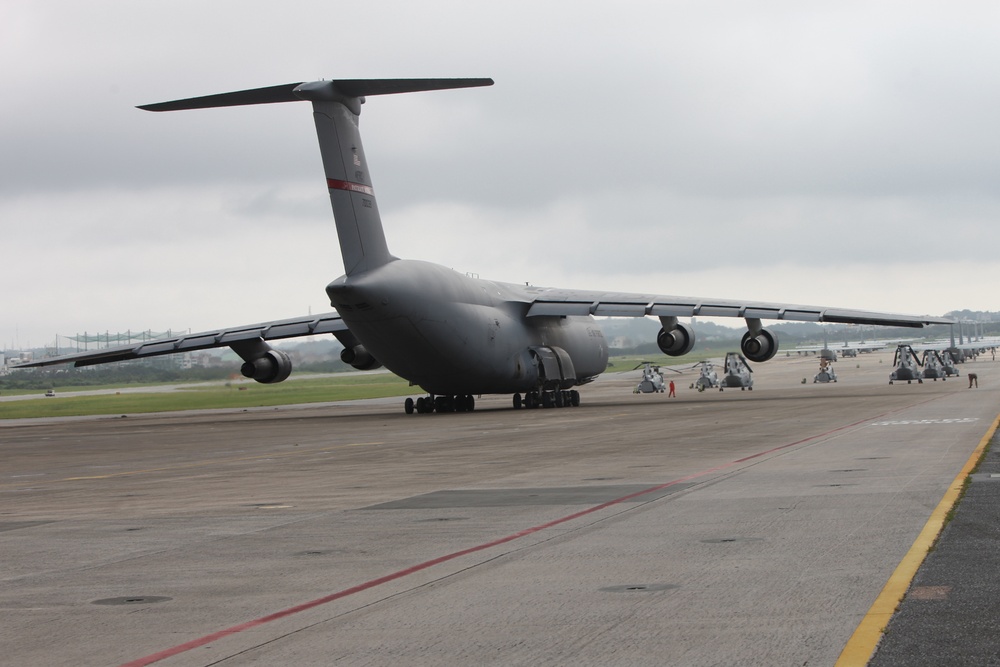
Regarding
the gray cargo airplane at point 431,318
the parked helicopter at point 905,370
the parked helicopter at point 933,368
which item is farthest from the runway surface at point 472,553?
the parked helicopter at point 933,368

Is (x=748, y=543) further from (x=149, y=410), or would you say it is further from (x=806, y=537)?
(x=149, y=410)

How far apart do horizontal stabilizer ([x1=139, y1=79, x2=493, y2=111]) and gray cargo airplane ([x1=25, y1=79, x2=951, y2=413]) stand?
40mm

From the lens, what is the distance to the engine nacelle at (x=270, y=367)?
46344mm

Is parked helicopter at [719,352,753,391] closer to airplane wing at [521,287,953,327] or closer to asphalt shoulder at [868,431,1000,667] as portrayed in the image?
airplane wing at [521,287,953,327]

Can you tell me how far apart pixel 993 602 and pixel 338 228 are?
29831 mm

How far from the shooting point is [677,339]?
45.6m

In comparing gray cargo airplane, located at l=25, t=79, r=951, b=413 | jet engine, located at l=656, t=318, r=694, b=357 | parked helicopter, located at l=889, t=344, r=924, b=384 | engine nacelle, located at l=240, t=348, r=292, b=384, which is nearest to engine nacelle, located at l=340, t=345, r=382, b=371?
gray cargo airplane, located at l=25, t=79, r=951, b=413

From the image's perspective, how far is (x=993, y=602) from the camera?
7.30 meters

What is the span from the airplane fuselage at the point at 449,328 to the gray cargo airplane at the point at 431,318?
0.05 m

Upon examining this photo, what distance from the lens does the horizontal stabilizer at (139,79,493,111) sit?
3456 centimetres

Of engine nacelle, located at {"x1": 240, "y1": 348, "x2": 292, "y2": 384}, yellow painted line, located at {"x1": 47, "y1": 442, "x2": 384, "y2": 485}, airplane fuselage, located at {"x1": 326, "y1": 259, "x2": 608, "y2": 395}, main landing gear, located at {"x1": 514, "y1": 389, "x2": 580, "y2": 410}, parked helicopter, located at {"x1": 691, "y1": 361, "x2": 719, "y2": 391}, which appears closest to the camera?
yellow painted line, located at {"x1": 47, "y1": 442, "x2": 384, "y2": 485}

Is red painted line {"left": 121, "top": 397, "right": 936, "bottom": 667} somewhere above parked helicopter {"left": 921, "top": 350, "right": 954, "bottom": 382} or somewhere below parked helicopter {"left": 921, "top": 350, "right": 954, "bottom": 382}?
above

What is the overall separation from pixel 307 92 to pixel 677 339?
17.9 m

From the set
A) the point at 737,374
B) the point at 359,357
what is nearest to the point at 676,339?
the point at 359,357
